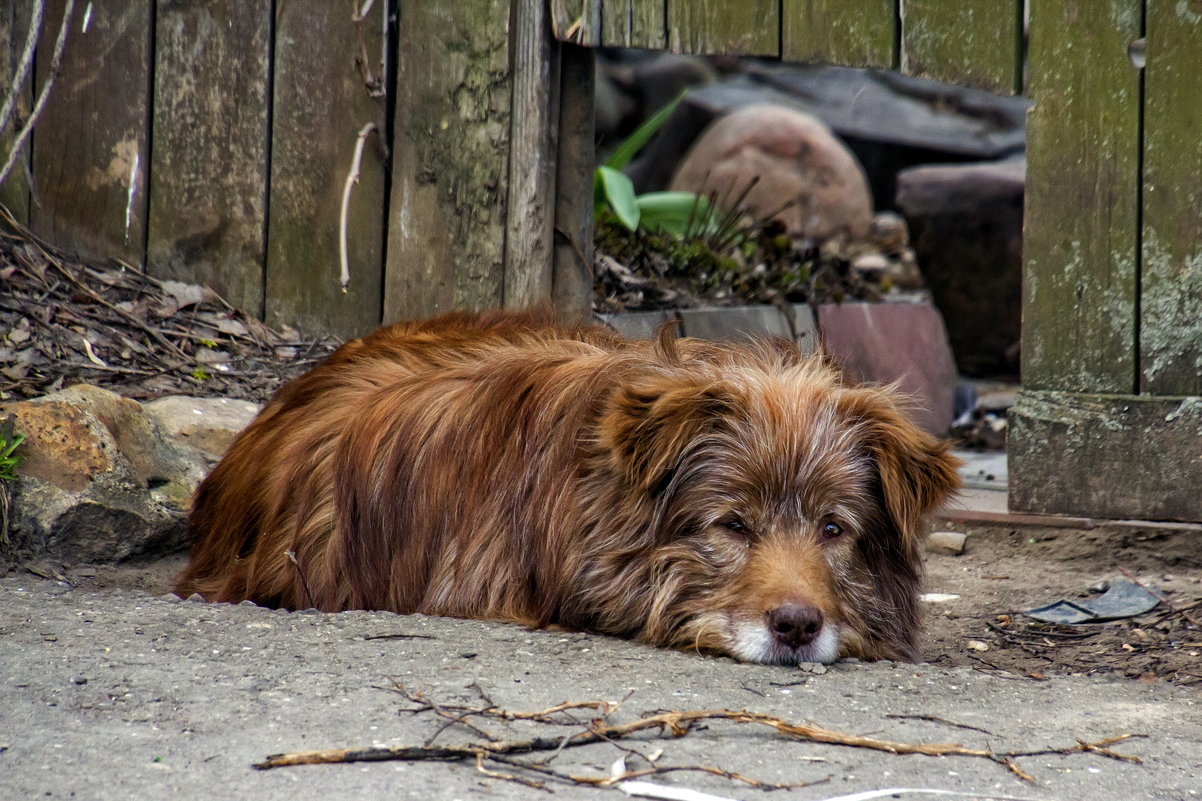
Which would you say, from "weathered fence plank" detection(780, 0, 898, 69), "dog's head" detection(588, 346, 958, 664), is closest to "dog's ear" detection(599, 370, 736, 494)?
"dog's head" detection(588, 346, 958, 664)

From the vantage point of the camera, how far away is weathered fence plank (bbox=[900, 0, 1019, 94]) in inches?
181

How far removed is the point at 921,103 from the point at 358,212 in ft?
41.1

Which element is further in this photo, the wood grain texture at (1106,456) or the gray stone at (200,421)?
the gray stone at (200,421)

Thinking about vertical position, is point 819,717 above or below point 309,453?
below

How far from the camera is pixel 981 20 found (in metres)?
4.59

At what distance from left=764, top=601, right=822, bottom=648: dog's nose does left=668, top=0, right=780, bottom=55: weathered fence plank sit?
229 centimetres

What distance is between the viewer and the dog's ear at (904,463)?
3629 millimetres

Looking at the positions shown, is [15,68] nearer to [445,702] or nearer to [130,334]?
[130,334]

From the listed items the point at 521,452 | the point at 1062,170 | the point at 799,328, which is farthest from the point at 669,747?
the point at 799,328

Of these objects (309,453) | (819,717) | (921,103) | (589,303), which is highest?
(921,103)

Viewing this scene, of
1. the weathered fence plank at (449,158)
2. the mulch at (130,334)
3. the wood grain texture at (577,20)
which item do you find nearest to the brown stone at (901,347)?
the weathered fence plank at (449,158)

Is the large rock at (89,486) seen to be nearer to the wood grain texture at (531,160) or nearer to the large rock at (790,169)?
the wood grain texture at (531,160)

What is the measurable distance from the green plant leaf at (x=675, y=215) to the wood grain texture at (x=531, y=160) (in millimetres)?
2661

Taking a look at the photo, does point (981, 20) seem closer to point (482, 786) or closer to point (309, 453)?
point (309, 453)
